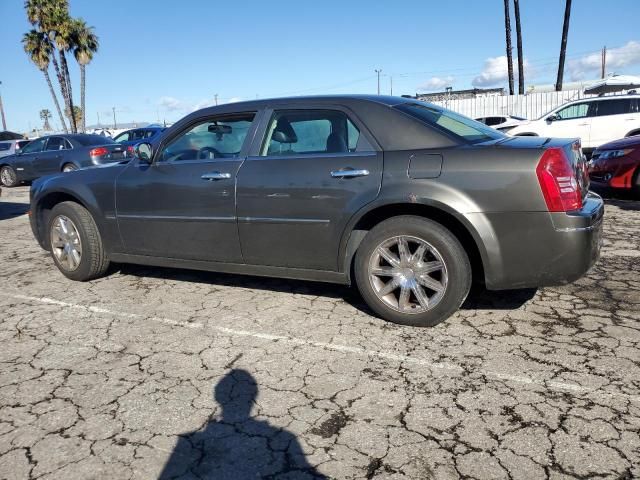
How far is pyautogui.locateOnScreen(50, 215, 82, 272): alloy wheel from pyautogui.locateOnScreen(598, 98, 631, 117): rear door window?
12.4 m

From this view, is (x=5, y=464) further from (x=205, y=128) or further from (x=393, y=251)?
(x=205, y=128)

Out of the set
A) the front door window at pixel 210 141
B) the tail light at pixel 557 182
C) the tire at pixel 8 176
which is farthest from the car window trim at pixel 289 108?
the tire at pixel 8 176

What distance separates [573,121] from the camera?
12.8 metres

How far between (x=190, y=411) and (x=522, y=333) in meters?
2.15

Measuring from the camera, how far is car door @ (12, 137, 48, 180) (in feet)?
47.0

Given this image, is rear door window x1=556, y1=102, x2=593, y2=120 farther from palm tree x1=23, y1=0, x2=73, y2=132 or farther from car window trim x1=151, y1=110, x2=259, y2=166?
palm tree x1=23, y1=0, x2=73, y2=132

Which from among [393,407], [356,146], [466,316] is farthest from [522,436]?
[356,146]

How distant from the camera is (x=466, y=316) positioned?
146 inches

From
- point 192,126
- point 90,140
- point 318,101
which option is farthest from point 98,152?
point 318,101

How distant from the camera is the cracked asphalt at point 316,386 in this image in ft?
7.20

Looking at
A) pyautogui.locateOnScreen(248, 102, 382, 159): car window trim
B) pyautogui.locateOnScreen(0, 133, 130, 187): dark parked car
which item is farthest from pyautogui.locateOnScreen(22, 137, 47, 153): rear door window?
pyautogui.locateOnScreen(248, 102, 382, 159): car window trim

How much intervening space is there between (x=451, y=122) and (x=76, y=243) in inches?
140

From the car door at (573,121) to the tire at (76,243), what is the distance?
37.9 feet

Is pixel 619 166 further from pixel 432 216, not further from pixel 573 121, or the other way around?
pixel 573 121
